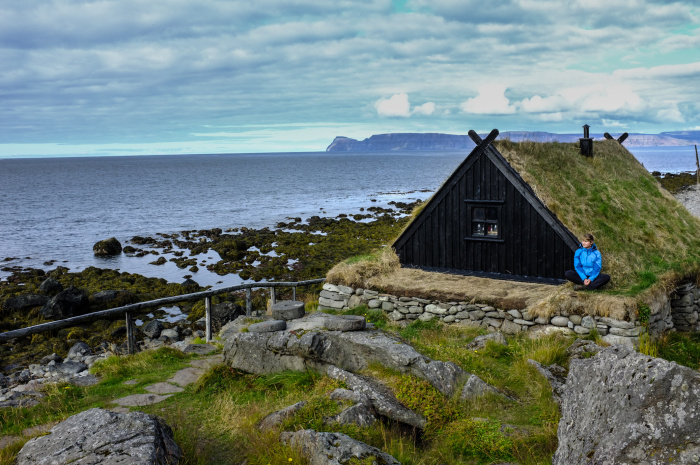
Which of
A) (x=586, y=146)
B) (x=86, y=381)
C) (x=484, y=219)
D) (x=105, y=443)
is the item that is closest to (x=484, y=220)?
(x=484, y=219)

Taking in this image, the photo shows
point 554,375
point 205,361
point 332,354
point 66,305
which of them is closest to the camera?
point 332,354

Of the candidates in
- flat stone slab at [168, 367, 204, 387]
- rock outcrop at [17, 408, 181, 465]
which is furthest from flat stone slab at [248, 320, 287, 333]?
rock outcrop at [17, 408, 181, 465]

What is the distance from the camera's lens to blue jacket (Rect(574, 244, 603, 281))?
12.9m

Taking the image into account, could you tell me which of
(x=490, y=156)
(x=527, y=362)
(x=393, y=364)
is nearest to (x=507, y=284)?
(x=490, y=156)

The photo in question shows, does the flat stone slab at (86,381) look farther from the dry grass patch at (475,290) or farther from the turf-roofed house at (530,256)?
the dry grass patch at (475,290)

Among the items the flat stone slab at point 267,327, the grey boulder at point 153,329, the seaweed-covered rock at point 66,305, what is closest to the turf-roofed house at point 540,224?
the flat stone slab at point 267,327

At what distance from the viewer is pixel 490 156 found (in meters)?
15.2

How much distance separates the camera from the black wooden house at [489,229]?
14.5 meters

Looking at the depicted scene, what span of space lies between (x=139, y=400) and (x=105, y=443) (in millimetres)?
3031

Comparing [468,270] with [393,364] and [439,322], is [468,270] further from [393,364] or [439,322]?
[393,364]

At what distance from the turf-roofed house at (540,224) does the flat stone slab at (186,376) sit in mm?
8788

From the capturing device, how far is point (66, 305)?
24438 millimetres

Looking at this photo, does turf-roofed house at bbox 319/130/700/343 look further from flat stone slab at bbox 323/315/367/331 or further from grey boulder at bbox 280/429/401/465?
grey boulder at bbox 280/429/401/465

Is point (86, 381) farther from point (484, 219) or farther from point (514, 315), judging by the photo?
point (484, 219)
